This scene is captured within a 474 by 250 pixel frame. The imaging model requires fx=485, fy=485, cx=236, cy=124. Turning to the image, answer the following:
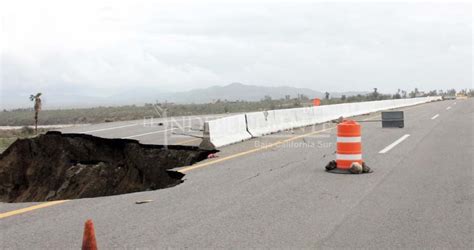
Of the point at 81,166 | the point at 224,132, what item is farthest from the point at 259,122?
the point at 81,166

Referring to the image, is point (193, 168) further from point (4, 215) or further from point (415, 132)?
point (415, 132)

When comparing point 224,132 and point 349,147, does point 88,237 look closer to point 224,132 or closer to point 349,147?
point 349,147

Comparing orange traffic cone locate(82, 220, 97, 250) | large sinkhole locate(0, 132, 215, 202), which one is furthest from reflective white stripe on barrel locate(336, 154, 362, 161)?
orange traffic cone locate(82, 220, 97, 250)

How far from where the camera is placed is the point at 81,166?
14352mm

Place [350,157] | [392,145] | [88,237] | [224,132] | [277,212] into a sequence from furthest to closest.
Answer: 1. [224,132]
2. [392,145]
3. [350,157]
4. [277,212]
5. [88,237]

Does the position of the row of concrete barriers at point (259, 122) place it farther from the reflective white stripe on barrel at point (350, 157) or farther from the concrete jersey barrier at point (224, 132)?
the reflective white stripe on barrel at point (350, 157)

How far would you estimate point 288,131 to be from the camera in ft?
66.8

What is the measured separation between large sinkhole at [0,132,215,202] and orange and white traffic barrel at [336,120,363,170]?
418 centimetres

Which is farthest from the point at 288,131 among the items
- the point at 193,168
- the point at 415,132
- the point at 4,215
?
the point at 4,215

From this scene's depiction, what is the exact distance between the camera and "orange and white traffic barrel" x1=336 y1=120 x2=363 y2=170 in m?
9.88

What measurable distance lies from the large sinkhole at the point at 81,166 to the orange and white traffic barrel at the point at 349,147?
418cm

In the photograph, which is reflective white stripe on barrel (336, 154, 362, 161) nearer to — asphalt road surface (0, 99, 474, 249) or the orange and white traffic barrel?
the orange and white traffic barrel

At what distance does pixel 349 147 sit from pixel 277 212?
3.91m

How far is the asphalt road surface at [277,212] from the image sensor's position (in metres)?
5.30
